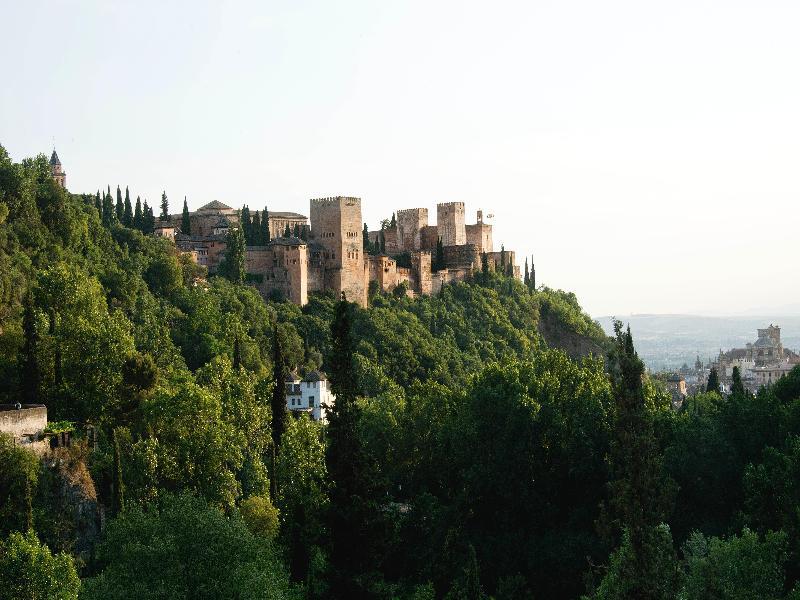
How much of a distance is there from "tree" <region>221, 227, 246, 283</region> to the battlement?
10382mm

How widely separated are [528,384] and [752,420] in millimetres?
9717

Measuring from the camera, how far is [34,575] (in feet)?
112

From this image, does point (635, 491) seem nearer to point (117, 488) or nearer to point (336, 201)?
point (117, 488)

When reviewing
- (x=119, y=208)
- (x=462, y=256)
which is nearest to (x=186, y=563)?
(x=119, y=208)

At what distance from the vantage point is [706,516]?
4281 centimetres

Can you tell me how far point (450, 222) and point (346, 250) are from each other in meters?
25.3

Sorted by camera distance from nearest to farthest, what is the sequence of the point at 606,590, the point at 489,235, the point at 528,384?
the point at 606,590 → the point at 528,384 → the point at 489,235

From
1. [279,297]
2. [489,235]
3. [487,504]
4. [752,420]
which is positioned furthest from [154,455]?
[489,235]

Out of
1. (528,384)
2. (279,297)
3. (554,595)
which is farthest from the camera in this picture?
(279,297)

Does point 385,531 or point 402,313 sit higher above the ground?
point 402,313

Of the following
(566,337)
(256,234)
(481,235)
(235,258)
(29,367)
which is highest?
(481,235)

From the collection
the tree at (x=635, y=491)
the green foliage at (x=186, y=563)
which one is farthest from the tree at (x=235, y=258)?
the green foliage at (x=186, y=563)

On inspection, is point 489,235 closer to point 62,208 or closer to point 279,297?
point 279,297

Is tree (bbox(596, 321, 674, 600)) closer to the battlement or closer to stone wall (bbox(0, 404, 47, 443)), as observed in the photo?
stone wall (bbox(0, 404, 47, 443))
